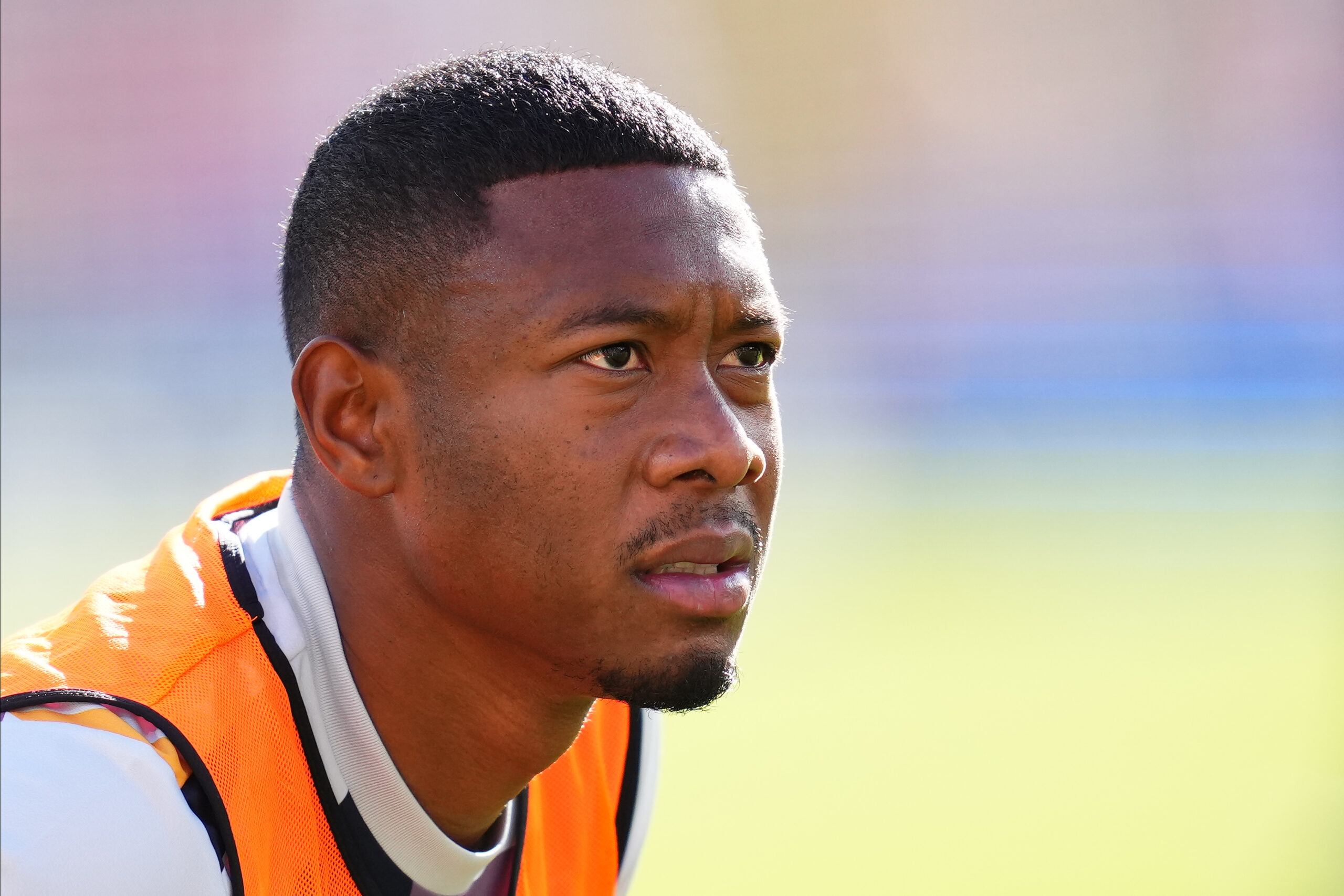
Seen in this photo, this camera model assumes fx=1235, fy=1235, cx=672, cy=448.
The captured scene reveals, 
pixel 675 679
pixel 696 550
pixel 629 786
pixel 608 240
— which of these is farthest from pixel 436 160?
pixel 629 786

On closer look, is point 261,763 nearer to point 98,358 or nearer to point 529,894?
point 529,894

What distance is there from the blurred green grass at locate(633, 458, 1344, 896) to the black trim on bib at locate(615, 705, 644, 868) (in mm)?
3680

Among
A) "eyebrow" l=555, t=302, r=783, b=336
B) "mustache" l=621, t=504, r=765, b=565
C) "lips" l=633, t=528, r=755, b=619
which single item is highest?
"eyebrow" l=555, t=302, r=783, b=336

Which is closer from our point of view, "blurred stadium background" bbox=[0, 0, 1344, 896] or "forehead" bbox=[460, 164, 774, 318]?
"forehead" bbox=[460, 164, 774, 318]

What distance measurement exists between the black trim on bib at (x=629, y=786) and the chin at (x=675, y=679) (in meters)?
0.78

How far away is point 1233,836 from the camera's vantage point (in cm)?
730

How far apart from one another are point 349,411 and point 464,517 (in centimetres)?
33

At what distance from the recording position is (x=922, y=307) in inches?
579

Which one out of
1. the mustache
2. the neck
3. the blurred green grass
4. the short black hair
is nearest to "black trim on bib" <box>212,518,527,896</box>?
the neck

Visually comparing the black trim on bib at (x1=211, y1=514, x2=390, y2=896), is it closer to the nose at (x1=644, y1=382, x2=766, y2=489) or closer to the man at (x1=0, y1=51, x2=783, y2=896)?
the man at (x1=0, y1=51, x2=783, y2=896)

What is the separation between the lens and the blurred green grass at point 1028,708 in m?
6.92

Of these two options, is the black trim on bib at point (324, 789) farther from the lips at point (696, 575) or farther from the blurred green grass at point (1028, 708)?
the blurred green grass at point (1028, 708)

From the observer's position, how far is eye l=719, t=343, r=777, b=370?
2396 mm

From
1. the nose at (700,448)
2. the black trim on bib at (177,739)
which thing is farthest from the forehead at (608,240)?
the black trim on bib at (177,739)
